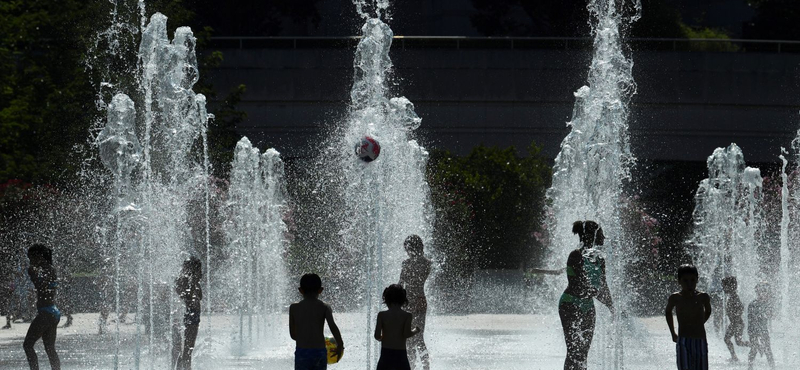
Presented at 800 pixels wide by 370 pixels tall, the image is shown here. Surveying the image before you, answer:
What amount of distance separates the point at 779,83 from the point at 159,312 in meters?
22.4

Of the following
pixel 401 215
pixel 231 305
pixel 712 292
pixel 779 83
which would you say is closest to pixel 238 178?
pixel 231 305

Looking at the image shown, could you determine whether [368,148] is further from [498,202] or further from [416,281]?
[498,202]

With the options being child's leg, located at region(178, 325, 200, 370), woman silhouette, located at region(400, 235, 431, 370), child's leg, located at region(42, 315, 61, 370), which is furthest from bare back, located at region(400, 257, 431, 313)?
child's leg, located at region(42, 315, 61, 370)

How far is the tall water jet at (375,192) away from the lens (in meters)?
12.8

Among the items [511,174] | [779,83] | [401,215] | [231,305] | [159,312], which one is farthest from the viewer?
[779,83]

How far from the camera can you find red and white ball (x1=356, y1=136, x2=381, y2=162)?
11.2m

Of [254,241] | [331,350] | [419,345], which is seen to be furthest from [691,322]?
[254,241]

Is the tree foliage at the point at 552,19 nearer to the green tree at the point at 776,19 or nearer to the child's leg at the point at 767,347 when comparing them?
the green tree at the point at 776,19

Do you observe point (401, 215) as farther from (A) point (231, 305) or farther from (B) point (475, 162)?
(B) point (475, 162)

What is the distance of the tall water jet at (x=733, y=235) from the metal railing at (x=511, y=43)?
1018 centimetres

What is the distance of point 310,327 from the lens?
691 cm

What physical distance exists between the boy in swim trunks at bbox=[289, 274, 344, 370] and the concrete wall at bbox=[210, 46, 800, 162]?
27.5m

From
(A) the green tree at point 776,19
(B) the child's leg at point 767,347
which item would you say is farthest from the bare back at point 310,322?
(A) the green tree at point 776,19

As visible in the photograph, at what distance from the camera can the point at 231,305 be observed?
19906 mm
